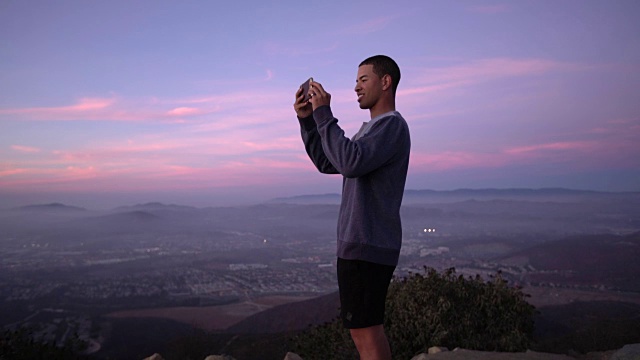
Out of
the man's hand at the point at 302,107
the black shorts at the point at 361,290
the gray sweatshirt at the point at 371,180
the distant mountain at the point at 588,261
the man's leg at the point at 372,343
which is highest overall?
the man's hand at the point at 302,107

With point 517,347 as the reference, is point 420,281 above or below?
above

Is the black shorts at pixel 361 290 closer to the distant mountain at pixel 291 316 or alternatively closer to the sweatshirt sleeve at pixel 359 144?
the sweatshirt sleeve at pixel 359 144

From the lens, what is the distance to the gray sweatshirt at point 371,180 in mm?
2266

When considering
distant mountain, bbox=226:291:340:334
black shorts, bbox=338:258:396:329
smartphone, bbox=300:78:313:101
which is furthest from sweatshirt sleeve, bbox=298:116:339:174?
distant mountain, bbox=226:291:340:334

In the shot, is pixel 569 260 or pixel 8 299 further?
pixel 569 260

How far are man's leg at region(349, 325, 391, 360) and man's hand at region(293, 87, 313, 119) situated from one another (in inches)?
46.9

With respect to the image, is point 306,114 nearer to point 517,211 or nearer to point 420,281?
point 420,281

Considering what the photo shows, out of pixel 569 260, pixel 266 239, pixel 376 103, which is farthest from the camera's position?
pixel 266 239

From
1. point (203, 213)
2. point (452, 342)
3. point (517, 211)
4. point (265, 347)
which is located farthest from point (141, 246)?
point (517, 211)

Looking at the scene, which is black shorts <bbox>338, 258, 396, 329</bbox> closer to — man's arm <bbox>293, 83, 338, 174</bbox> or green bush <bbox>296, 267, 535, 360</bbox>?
man's arm <bbox>293, 83, 338, 174</bbox>

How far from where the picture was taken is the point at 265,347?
10.8 m

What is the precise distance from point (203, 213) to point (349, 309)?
500 feet

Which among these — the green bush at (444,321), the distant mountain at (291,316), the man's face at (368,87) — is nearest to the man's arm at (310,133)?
the man's face at (368,87)

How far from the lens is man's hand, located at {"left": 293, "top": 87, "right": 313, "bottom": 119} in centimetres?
257
